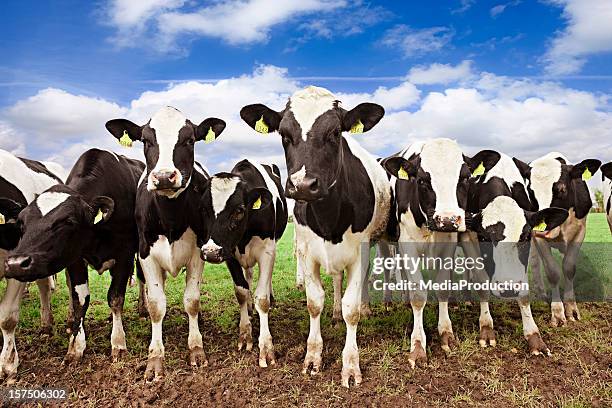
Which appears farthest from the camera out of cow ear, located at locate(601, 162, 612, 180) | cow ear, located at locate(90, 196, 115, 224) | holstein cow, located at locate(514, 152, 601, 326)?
cow ear, located at locate(601, 162, 612, 180)

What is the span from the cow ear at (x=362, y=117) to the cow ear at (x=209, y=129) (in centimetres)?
179

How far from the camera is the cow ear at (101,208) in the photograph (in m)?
6.17

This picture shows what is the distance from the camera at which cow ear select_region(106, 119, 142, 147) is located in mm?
6461

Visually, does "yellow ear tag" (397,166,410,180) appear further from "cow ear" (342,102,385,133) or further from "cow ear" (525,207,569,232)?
"cow ear" (525,207,569,232)

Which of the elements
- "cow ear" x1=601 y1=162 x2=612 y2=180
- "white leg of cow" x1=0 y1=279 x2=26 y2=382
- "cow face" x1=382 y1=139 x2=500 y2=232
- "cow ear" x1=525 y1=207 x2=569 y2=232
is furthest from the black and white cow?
"cow ear" x1=601 y1=162 x2=612 y2=180

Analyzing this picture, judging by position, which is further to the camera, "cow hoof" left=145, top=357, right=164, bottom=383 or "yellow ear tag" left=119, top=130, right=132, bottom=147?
"yellow ear tag" left=119, top=130, right=132, bottom=147

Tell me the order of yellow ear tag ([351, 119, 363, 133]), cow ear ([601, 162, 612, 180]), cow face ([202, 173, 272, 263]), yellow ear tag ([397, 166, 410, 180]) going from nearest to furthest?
yellow ear tag ([351, 119, 363, 133]) → cow face ([202, 173, 272, 263]) → yellow ear tag ([397, 166, 410, 180]) → cow ear ([601, 162, 612, 180])

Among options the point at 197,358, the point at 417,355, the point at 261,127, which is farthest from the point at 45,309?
the point at 417,355

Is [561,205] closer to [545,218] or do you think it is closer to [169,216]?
[545,218]

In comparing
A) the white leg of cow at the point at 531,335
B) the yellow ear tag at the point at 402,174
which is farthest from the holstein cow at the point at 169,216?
the white leg of cow at the point at 531,335

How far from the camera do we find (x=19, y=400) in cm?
558

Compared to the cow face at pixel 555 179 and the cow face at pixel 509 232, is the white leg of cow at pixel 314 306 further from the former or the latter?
the cow face at pixel 555 179

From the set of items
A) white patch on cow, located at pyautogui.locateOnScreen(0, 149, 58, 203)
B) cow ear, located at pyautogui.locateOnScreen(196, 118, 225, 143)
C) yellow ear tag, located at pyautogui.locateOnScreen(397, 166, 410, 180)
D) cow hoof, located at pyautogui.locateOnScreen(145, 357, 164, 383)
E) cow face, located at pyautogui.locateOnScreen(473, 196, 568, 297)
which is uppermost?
cow ear, located at pyautogui.locateOnScreen(196, 118, 225, 143)

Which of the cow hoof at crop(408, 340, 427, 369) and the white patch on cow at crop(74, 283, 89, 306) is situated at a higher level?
the white patch on cow at crop(74, 283, 89, 306)
